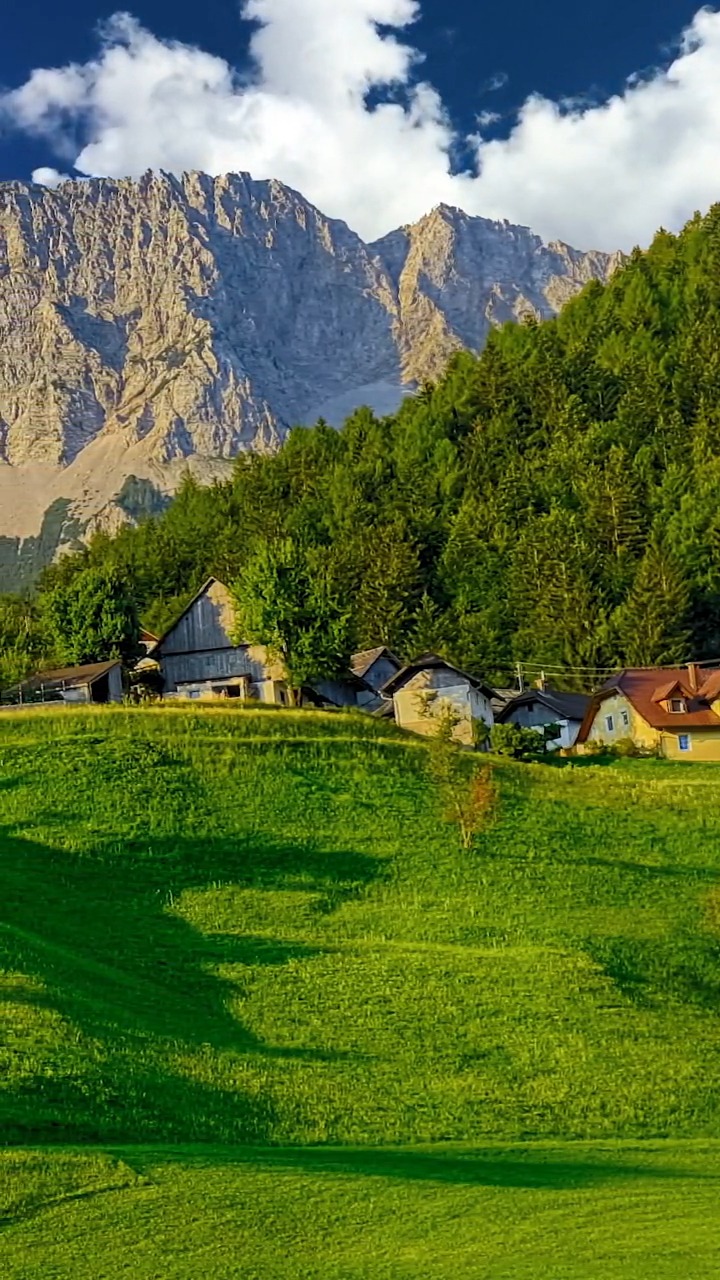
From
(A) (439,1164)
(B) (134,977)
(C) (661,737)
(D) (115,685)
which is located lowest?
(A) (439,1164)

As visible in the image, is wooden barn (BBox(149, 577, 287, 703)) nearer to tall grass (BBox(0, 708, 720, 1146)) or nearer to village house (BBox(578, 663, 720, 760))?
village house (BBox(578, 663, 720, 760))

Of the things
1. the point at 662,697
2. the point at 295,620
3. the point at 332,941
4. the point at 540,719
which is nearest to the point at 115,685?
the point at 295,620

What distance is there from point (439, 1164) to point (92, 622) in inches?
3226

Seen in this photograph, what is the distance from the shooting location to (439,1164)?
78.4 feet

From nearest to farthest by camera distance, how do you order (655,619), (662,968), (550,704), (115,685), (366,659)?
(662,968)
(115,685)
(550,704)
(655,619)
(366,659)

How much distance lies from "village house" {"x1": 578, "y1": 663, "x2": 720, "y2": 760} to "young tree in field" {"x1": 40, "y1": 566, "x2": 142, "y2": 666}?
123 ft

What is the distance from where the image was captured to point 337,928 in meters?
41.5

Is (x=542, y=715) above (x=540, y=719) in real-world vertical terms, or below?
above

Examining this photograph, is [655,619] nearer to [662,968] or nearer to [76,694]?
[76,694]

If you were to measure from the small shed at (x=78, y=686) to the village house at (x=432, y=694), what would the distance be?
62.1 ft

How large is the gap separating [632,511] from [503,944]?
295 ft

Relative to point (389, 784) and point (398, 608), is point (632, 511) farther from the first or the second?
point (389, 784)

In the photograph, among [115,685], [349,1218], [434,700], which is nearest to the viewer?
[349,1218]

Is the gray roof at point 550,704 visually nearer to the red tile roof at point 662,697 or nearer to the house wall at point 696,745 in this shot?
the red tile roof at point 662,697
